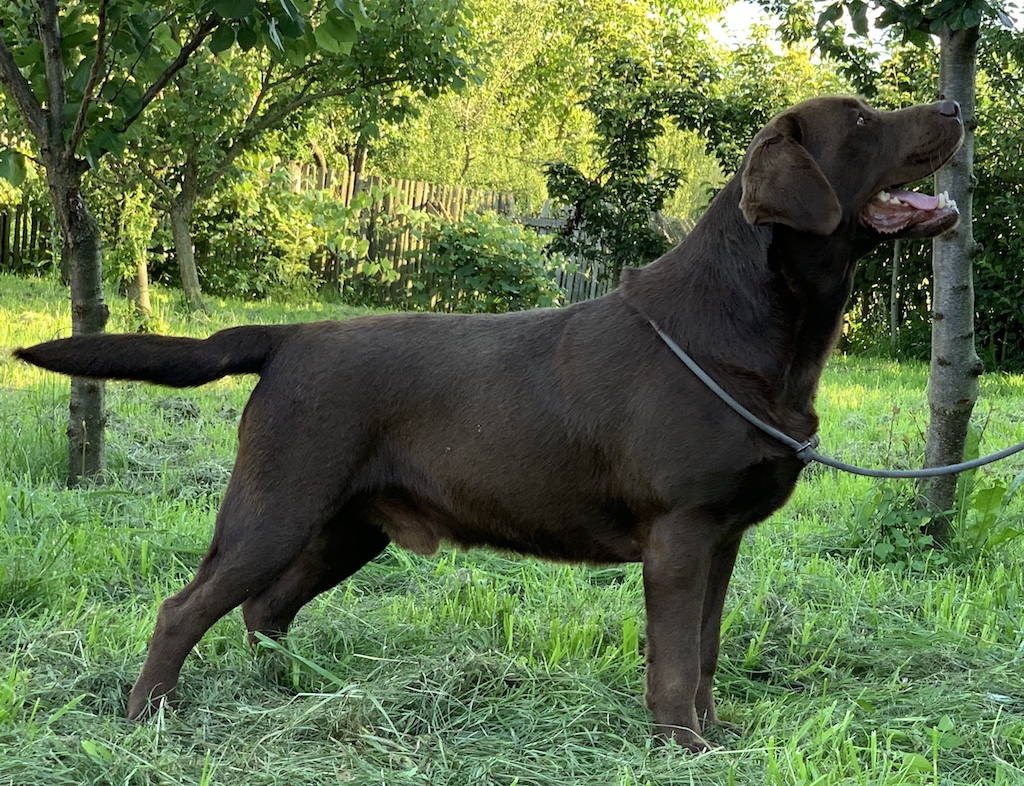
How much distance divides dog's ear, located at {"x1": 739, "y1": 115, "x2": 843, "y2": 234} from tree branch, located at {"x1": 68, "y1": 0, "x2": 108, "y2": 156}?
2.78 metres

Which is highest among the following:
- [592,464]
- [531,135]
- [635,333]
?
[531,135]

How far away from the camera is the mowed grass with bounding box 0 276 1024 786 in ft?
8.34

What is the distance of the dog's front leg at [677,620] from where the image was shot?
107 inches

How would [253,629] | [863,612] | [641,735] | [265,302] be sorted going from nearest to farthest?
[641,735] < [253,629] < [863,612] < [265,302]

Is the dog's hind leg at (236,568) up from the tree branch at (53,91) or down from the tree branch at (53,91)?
down

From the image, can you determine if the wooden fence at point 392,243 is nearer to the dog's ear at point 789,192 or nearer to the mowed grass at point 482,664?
the mowed grass at point 482,664

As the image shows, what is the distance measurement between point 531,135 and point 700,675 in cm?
2774

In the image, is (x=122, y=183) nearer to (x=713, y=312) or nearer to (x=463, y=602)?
(x=463, y=602)

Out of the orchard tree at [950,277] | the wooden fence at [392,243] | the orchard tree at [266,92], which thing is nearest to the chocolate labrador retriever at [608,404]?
the orchard tree at [950,277]

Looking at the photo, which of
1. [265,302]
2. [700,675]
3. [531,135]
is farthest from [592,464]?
[531,135]

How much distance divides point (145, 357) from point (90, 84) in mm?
1856

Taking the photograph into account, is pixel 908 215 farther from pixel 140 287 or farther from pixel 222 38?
pixel 140 287

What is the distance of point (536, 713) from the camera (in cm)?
287

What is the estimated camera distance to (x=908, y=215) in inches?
116
